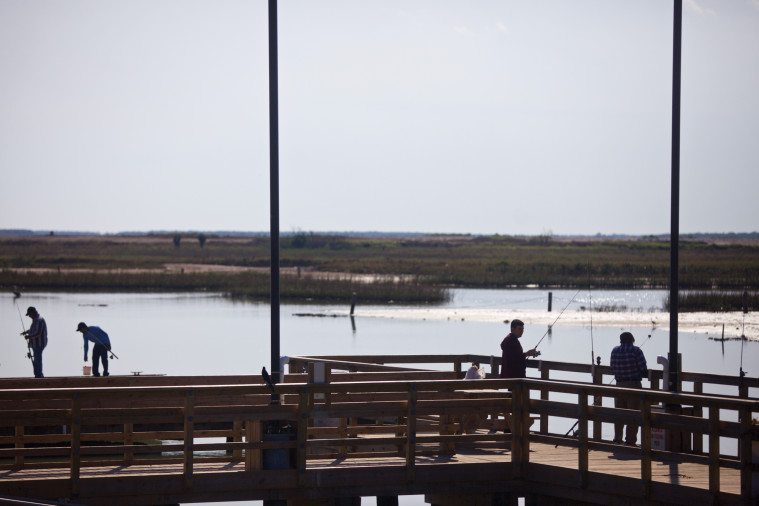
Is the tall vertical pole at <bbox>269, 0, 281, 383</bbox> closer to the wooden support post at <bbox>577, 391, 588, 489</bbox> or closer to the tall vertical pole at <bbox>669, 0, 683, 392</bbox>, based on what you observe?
the wooden support post at <bbox>577, 391, 588, 489</bbox>

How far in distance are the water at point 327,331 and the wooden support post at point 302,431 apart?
49.6 feet

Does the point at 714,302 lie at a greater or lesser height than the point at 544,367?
lesser

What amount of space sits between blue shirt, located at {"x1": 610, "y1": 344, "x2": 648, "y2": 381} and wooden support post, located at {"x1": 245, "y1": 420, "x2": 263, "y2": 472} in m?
5.75

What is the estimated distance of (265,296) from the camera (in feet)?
267

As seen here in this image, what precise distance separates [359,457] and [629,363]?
4269mm

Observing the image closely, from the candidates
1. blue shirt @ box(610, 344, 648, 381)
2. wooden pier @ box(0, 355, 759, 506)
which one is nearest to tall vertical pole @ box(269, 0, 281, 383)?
wooden pier @ box(0, 355, 759, 506)

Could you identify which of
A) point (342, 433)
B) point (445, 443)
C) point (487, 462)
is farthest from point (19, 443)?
point (487, 462)

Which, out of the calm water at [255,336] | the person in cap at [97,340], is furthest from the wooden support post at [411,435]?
the calm water at [255,336]

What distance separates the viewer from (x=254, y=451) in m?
15.0

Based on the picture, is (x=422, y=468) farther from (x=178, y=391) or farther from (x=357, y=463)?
(x=178, y=391)

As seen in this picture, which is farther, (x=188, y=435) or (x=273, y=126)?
(x=273, y=126)

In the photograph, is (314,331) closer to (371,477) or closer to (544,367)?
(544,367)

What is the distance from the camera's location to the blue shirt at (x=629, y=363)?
1822cm

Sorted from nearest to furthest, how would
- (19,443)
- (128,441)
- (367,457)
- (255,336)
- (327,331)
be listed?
(19,443) → (128,441) → (367,457) → (255,336) → (327,331)
